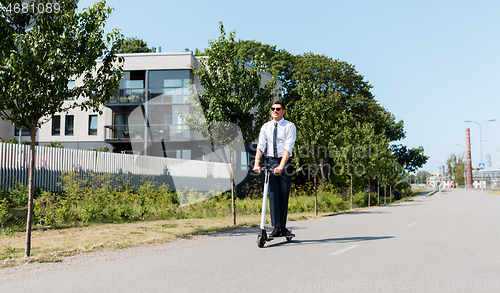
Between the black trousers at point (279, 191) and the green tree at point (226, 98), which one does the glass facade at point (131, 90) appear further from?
the black trousers at point (279, 191)

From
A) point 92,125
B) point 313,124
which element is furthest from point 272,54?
point 313,124

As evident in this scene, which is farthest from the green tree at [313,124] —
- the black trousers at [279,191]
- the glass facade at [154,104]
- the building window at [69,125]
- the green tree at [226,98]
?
the building window at [69,125]

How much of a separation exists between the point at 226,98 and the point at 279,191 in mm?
5483

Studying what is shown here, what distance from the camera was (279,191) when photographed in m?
6.80

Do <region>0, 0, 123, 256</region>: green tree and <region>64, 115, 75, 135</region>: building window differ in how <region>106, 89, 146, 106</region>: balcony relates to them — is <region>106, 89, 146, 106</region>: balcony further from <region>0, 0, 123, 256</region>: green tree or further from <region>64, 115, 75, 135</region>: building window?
<region>0, 0, 123, 256</region>: green tree

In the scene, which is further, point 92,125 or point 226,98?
point 92,125

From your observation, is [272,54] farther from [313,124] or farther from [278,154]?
[278,154]

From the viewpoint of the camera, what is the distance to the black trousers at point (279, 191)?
21.9ft

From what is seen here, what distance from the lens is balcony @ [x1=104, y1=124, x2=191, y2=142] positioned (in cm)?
3184

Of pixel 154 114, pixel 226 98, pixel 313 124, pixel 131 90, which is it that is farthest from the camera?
pixel 154 114

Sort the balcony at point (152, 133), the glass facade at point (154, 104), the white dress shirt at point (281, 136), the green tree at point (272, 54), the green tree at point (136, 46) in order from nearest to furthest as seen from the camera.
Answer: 1. the white dress shirt at point (281, 136)
2. the balcony at point (152, 133)
3. the glass facade at point (154, 104)
4. the green tree at point (272, 54)
5. the green tree at point (136, 46)

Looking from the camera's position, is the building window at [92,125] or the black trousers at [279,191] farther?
the building window at [92,125]

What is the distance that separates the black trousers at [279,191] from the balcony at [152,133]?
81.4ft

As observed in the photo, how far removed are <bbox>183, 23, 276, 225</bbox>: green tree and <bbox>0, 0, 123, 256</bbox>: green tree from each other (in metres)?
4.22
